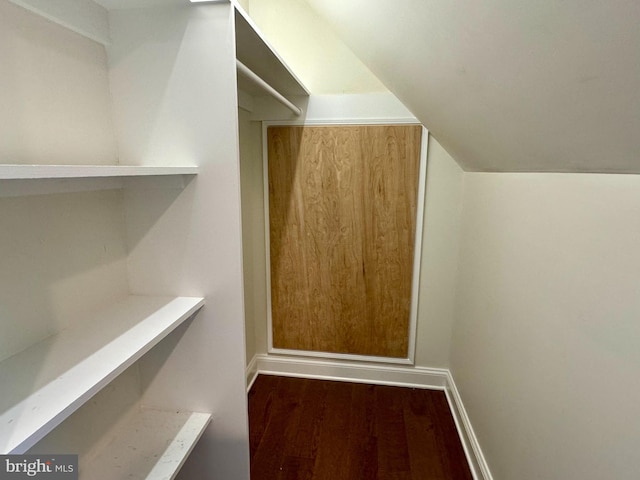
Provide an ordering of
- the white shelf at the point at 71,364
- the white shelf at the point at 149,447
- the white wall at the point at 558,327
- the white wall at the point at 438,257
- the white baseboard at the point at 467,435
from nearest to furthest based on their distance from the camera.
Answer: the white shelf at the point at 71,364 → the white wall at the point at 558,327 → the white shelf at the point at 149,447 → the white baseboard at the point at 467,435 → the white wall at the point at 438,257

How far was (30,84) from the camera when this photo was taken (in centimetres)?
78

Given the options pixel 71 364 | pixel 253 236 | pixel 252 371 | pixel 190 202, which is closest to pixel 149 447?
pixel 71 364

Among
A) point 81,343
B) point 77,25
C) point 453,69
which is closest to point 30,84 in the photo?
point 77,25

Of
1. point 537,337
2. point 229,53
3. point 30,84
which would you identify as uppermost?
point 229,53

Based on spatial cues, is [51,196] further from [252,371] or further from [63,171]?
[252,371]

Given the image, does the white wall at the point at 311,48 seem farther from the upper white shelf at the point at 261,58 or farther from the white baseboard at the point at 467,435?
the white baseboard at the point at 467,435

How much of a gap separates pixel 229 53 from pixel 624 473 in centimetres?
144

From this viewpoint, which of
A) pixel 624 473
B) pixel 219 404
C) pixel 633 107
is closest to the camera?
pixel 633 107

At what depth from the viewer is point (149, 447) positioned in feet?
3.46

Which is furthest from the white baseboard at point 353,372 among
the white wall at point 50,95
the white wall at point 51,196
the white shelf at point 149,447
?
the white wall at point 50,95

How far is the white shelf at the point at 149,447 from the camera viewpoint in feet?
3.18

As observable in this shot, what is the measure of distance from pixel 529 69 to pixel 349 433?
186 centimetres

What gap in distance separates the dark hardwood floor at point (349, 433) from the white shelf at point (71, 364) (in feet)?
3.59

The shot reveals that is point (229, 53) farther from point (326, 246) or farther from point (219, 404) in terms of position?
point (326, 246)
